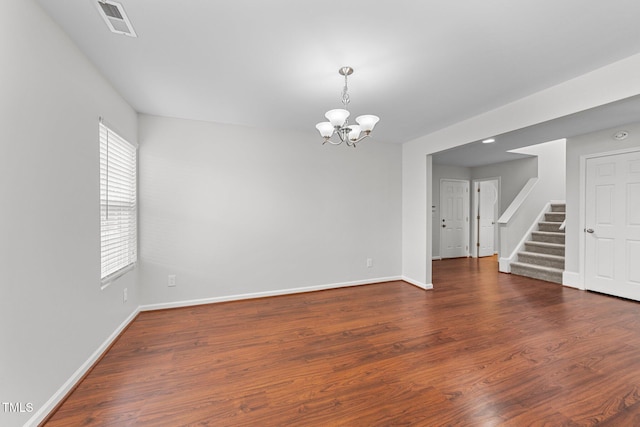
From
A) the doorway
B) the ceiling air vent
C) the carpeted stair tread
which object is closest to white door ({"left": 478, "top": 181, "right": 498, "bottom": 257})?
the doorway

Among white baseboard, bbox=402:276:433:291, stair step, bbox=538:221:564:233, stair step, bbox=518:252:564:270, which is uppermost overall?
stair step, bbox=538:221:564:233

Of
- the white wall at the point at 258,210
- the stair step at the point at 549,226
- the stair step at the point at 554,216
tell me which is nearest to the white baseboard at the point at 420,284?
the white wall at the point at 258,210

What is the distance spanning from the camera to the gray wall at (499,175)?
6.19 m

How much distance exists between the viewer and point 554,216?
569 centimetres

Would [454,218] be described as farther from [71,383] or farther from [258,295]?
[71,383]

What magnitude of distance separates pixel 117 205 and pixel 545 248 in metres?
7.05

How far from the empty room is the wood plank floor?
0.8 inches

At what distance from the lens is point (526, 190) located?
5.79m

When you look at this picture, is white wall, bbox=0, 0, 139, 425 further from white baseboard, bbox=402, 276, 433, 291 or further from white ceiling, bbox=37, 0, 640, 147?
white baseboard, bbox=402, 276, 433, 291

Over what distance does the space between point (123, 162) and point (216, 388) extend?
2.46m

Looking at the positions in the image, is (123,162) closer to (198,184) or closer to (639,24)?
(198,184)

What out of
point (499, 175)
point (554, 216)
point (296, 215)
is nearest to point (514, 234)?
point (554, 216)

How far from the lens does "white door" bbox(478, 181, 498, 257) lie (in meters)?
7.44

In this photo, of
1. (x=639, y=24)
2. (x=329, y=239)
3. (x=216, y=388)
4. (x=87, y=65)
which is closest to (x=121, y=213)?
(x=87, y=65)
